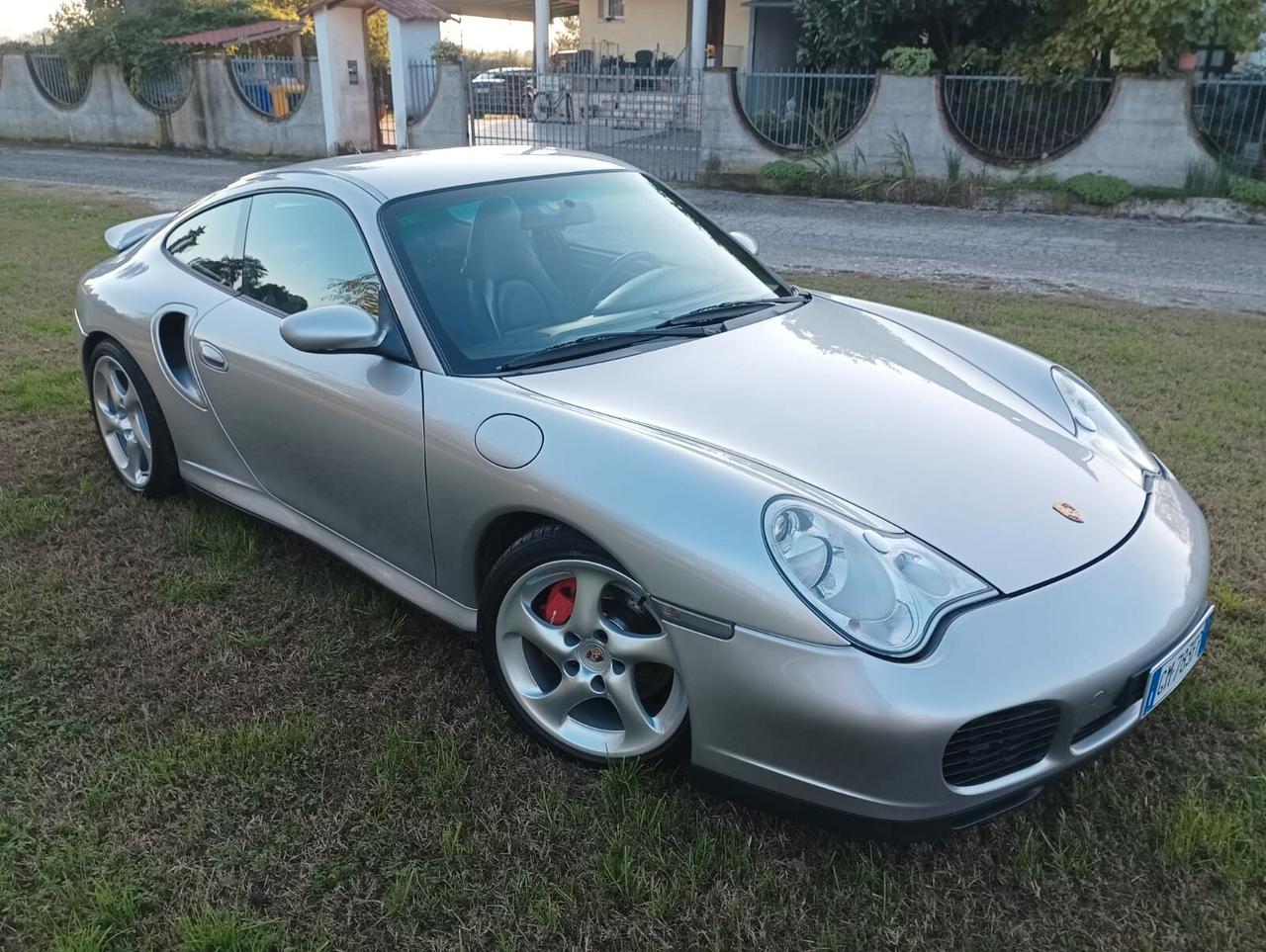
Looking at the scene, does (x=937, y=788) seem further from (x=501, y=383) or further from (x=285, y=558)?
(x=285, y=558)

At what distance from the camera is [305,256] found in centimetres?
333

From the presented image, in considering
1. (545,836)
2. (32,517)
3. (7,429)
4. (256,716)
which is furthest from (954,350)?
(7,429)

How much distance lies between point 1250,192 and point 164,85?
1879cm

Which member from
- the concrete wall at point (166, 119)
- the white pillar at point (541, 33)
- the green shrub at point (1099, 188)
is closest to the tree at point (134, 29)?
the concrete wall at point (166, 119)

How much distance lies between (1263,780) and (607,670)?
1.66 metres

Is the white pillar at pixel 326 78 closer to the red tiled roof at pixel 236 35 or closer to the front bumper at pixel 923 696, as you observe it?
the red tiled roof at pixel 236 35

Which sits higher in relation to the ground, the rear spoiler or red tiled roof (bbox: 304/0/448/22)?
red tiled roof (bbox: 304/0/448/22)

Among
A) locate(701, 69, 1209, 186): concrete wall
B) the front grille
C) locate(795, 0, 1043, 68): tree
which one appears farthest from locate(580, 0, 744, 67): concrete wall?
the front grille

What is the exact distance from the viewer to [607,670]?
248cm

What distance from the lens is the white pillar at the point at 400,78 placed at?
17.3 meters

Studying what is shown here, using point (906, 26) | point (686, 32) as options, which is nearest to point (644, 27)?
point (686, 32)

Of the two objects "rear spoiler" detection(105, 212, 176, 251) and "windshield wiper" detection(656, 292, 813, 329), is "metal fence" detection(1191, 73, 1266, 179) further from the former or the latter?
"rear spoiler" detection(105, 212, 176, 251)

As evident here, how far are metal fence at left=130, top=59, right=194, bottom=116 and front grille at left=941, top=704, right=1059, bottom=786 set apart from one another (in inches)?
832

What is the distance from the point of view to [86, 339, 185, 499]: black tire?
3881mm
